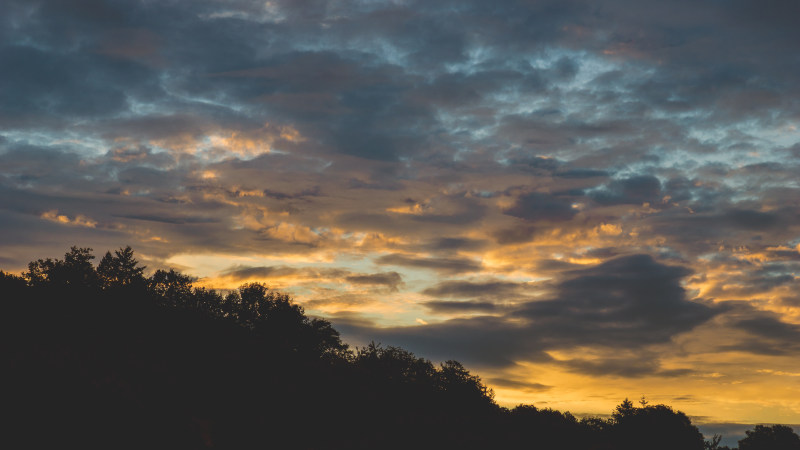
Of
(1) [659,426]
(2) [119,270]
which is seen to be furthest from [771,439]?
(2) [119,270]

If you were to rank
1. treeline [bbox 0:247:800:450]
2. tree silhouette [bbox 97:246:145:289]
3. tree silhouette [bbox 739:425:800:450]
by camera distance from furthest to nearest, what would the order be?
1. tree silhouette [bbox 739:425:800:450]
2. tree silhouette [bbox 97:246:145:289]
3. treeline [bbox 0:247:800:450]

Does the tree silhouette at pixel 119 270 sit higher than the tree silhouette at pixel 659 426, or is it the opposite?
the tree silhouette at pixel 119 270

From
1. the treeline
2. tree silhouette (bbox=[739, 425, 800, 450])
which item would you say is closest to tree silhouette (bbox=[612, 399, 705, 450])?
tree silhouette (bbox=[739, 425, 800, 450])

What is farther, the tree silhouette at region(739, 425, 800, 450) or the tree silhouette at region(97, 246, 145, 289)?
the tree silhouette at region(739, 425, 800, 450)

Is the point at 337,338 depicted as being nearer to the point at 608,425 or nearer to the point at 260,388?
the point at 608,425

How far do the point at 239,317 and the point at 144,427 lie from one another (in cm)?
8031

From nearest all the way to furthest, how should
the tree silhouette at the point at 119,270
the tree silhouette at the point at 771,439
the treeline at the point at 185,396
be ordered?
the treeline at the point at 185,396 < the tree silhouette at the point at 119,270 < the tree silhouette at the point at 771,439

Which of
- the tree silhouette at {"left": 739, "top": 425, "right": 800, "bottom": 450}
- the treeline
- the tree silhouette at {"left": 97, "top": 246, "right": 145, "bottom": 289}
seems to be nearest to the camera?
the treeline

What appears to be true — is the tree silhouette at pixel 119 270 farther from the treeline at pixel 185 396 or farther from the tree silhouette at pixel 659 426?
the tree silhouette at pixel 659 426

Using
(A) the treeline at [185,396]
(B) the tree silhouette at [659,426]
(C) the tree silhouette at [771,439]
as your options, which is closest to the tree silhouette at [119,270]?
(A) the treeline at [185,396]

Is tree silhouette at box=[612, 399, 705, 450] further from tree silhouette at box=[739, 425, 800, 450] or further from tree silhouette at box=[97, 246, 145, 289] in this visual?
tree silhouette at box=[97, 246, 145, 289]

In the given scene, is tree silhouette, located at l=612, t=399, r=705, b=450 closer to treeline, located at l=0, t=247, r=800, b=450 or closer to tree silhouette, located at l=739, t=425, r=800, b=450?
tree silhouette, located at l=739, t=425, r=800, b=450

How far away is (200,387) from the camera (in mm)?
29406

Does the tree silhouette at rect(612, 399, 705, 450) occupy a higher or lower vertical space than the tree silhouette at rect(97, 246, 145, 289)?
lower
